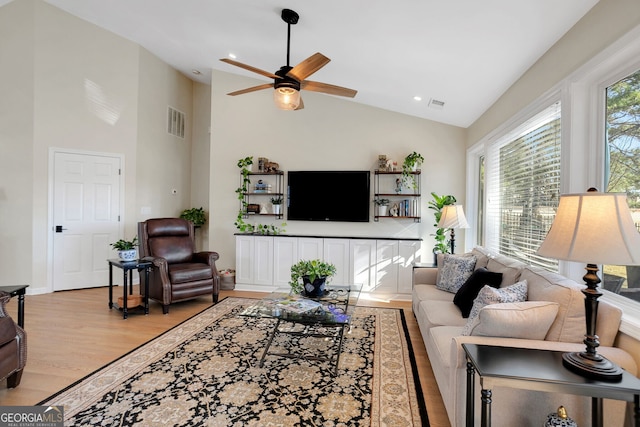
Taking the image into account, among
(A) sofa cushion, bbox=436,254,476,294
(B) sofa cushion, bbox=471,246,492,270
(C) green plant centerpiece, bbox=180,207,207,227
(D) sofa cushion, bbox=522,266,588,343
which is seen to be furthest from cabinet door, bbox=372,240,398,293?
(C) green plant centerpiece, bbox=180,207,207,227

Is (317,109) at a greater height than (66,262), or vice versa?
(317,109)

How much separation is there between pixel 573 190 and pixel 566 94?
2.24 ft

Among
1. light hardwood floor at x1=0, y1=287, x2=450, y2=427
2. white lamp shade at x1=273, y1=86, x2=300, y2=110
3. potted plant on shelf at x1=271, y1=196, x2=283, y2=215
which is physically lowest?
light hardwood floor at x1=0, y1=287, x2=450, y2=427

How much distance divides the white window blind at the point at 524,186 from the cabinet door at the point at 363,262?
5.07 ft

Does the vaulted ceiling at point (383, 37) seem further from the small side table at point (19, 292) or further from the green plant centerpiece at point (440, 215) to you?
the small side table at point (19, 292)

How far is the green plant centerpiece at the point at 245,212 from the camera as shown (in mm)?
5129

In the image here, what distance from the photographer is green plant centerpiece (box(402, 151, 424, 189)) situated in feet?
15.6

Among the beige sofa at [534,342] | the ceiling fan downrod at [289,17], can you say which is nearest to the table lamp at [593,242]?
the beige sofa at [534,342]

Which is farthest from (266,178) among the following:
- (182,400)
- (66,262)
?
(182,400)

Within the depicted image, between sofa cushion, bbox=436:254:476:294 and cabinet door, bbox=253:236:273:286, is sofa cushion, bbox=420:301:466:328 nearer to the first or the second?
sofa cushion, bbox=436:254:476:294

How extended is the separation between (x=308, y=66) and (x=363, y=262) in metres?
2.90

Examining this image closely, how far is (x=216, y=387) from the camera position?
7.25 ft

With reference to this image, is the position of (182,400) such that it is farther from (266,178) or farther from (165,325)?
(266,178)

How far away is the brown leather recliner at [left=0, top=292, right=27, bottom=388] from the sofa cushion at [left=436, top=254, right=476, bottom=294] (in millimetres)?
3530
